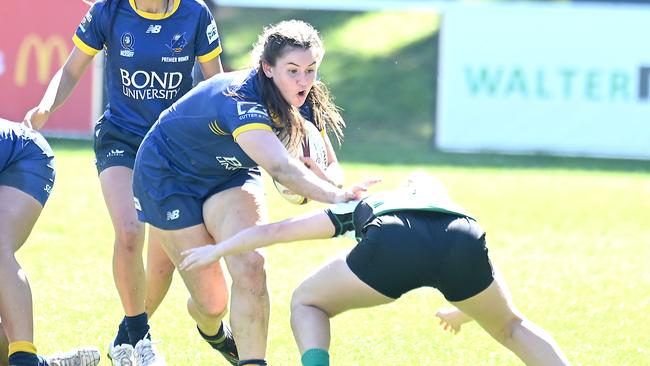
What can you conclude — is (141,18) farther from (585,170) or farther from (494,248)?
(585,170)

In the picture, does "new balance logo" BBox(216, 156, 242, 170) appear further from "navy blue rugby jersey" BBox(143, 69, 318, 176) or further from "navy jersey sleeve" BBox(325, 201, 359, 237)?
"navy jersey sleeve" BBox(325, 201, 359, 237)

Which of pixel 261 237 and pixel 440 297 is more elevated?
pixel 261 237

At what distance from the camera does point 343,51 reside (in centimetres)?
2153

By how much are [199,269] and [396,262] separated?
1115 mm

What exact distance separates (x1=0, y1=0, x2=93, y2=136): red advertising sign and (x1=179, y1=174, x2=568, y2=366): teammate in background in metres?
10.8

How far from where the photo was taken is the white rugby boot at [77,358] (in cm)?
583

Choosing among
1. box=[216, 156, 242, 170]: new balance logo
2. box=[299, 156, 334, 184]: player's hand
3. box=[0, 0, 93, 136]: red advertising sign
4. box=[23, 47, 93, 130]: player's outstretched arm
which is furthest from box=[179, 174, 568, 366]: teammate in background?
box=[0, 0, 93, 136]: red advertising sign

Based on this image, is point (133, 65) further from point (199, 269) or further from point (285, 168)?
point (285, 168)

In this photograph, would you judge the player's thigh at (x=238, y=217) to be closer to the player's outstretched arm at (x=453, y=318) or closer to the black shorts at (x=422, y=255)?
the black shorts at (x=422, y=255)

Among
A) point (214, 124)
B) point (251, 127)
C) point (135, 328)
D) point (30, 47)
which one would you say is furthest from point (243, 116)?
point (30, 47)

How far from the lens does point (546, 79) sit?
626 inches

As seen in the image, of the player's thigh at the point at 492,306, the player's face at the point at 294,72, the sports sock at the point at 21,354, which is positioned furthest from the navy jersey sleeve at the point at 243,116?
the sports sock at the point at 21,354

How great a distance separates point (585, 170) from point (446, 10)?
9.43 ft

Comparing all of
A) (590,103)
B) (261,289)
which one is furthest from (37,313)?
(590,103)
